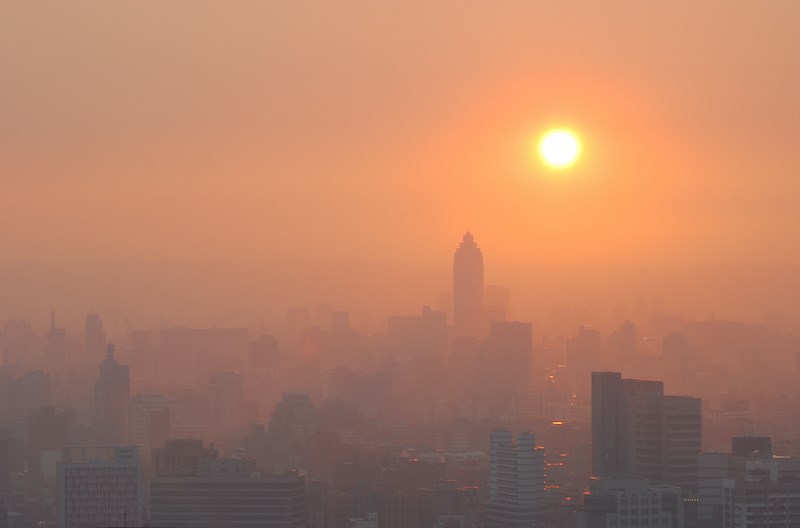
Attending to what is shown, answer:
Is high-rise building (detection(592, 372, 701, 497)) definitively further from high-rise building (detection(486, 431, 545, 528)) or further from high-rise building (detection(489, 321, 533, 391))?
high-rise building (detection(489, 321, 533, 391))

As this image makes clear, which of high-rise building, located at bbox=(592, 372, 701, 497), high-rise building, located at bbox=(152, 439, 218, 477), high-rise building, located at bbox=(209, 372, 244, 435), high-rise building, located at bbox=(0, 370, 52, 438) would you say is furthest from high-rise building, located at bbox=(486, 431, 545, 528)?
high-rise building, located at bbox=(0, 370, 52, 438)

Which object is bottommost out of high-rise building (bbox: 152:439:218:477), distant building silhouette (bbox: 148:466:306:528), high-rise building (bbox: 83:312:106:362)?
distant building silhouette (bbox: 148:466:306:528)

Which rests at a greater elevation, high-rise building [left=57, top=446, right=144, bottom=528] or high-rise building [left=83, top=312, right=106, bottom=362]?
high-rise building [left=83, top=312, right=106, bottom=362]

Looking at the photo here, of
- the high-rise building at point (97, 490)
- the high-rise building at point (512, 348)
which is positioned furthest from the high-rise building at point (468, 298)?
the high-rise building at point (97, 490)

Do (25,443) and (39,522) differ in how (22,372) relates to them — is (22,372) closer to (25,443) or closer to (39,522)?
(25,443)

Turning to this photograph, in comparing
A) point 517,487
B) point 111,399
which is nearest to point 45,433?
point 111,399
